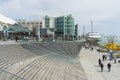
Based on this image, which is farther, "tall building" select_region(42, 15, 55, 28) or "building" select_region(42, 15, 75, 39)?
"tall building" select_region(42, 15, 55, 28)

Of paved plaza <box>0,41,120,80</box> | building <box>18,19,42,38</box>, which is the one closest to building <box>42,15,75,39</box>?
building <box>18,19,42,38</box>

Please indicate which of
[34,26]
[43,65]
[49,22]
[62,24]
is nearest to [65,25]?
[62,24]

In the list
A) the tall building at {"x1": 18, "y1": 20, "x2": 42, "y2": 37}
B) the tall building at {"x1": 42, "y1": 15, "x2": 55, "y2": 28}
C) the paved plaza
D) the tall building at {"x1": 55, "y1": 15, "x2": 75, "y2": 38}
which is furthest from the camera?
the tall building at {"x1": 42, "y1": 15, "x2": 55, "y2": 28}

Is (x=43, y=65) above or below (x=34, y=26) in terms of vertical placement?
below

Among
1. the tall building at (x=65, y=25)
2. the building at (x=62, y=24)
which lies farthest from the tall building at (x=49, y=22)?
the tall building at (x=65, y=25)

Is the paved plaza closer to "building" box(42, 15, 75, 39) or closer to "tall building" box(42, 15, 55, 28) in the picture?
"building" box(42, 15, 75, 39)

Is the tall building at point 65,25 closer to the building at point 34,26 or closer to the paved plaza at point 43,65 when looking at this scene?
the building at point 34,26

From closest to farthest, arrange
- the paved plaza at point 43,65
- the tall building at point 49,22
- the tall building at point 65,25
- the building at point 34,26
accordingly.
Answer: the paved plaza at point 43,65 < the building at point 34,26 < the tall building at point 65,25 < the tall building at point 49,22

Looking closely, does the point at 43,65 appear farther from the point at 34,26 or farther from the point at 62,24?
the point at 34,26

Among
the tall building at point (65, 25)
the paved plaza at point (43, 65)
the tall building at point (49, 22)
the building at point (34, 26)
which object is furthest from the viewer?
the tall building at point (49, 22)

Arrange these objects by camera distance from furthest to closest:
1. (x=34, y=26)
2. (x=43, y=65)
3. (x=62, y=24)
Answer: (x=34, y=26) < (x=62, y=24) < (x=43, y=65)

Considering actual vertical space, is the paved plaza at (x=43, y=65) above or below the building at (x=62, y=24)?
below

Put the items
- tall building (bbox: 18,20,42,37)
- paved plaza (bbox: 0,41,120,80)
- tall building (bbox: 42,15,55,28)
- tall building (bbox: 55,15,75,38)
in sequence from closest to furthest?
paved plaza (bbox: 0,41,120,80)
tall building (bbox: 18,20,42,37)
tall building (bbox: 55,15,75,38)
tall building (bbox: 42,15,55,28)

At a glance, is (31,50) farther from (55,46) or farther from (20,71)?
(20,71)
